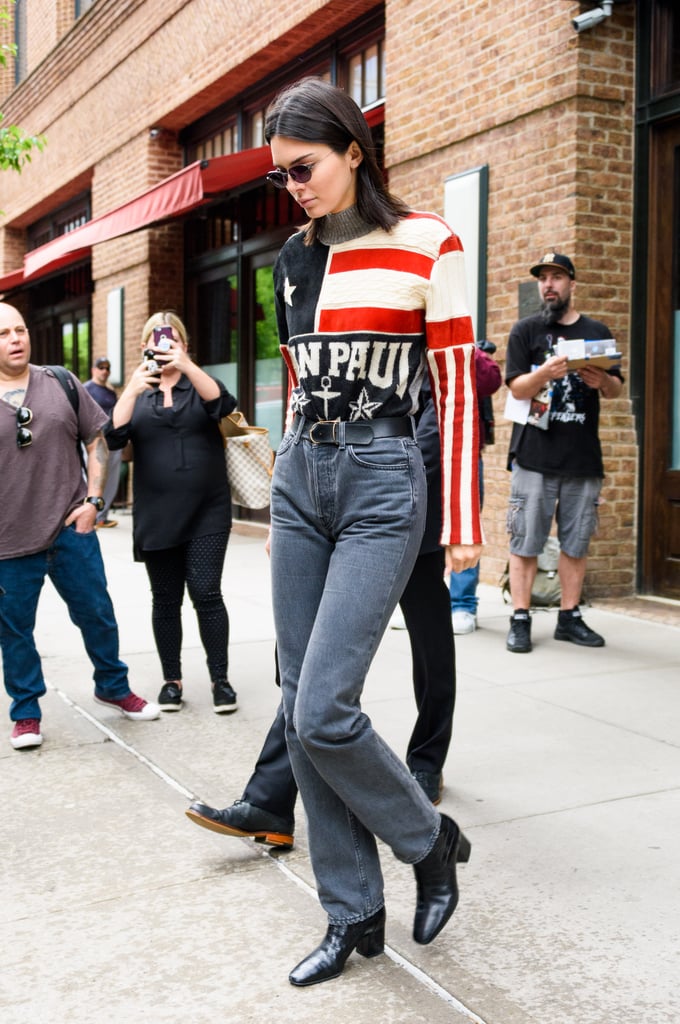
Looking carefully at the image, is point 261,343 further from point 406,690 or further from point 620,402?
point 406,690

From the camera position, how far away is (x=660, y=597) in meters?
7.60

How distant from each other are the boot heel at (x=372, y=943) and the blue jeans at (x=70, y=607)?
238 centimetres

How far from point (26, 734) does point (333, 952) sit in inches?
92.8

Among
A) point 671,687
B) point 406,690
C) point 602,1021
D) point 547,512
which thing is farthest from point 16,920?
point 547,512

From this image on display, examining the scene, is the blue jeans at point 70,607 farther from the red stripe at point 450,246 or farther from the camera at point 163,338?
the red stripe at point 450,246

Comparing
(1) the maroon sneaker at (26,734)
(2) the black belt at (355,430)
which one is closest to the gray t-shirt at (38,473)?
(1) the maroon sneaker at (26,734)

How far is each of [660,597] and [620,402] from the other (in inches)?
51.7

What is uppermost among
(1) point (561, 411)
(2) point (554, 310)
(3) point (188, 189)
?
(3) point (188, 189)

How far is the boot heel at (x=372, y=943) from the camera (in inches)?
108

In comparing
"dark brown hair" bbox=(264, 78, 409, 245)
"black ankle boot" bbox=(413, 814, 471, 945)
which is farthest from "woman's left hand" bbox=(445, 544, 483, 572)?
"dark brown hair" bbox=(264, 78, 409, 245)

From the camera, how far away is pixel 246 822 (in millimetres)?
3357

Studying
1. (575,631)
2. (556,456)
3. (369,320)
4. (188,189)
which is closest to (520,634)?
(575,631)

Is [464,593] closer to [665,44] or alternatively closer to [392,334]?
[665,44]

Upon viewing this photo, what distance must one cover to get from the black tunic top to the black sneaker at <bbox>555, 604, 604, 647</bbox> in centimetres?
219
